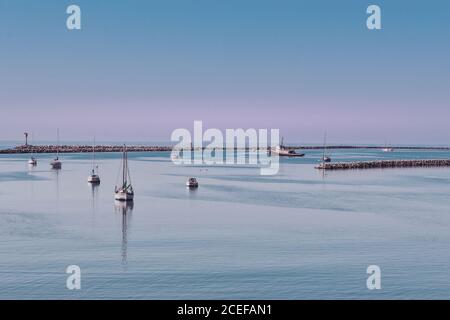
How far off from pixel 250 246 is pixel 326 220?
524 inches

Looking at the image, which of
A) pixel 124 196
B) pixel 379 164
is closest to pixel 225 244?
pixel 124 196

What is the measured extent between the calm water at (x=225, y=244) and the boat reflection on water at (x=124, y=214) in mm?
94

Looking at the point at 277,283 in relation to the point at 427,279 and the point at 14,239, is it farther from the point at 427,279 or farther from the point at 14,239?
the point at 14,239

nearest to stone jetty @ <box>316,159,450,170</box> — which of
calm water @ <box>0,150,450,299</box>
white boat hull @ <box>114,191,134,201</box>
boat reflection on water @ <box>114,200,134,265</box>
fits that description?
calm water @ <box>0,150,450,299</box>

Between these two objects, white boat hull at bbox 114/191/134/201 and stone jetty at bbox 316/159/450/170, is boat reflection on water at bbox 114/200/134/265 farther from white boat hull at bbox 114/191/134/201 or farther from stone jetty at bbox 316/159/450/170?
stone jetty at bbox 316/159/450/170

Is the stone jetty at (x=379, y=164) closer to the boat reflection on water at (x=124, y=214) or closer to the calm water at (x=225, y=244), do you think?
the calm water at (x=225, y=244)

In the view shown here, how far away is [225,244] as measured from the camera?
3425 centimetres

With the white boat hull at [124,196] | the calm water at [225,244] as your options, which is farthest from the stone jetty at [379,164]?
the white boat hull at [124,196]

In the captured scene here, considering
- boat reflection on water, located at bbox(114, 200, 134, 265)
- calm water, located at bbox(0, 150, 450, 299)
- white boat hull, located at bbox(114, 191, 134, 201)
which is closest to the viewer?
calm water, located at bbox(0, 150, 450, 299)

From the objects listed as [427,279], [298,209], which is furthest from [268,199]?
[427,279]

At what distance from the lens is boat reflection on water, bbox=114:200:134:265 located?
32787mm

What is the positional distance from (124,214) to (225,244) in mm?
16588

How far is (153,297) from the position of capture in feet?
75.4

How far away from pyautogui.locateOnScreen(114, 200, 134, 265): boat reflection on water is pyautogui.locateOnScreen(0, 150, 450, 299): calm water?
94 millimetres
